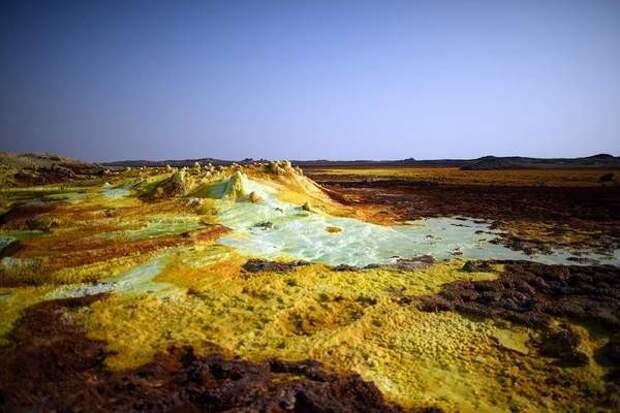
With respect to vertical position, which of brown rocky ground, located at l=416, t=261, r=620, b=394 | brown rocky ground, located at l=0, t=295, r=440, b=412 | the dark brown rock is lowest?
brown rocky ground, located at l=0, t=295, r=440, b=412

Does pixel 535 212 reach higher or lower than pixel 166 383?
higher

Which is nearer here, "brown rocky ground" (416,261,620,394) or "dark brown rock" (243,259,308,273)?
"brown rocky ground" (416,261,620,394)

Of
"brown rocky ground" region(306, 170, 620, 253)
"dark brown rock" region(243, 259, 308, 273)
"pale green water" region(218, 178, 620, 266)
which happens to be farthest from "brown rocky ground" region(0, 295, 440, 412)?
"brown rocky ground" region(306, 170, 620, 253)

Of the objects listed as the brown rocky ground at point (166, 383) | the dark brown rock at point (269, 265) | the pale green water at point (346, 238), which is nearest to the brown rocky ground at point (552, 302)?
the pale green water at point (346, 238)

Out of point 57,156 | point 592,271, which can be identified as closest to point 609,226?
point 592,271

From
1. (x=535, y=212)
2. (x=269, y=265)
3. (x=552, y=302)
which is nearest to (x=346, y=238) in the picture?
(x=269, y=265)

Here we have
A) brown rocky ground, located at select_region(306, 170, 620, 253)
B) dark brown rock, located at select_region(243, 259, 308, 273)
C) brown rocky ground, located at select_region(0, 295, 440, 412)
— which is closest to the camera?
brown rocky ground, located at select_region(0, 295, 440, 412)

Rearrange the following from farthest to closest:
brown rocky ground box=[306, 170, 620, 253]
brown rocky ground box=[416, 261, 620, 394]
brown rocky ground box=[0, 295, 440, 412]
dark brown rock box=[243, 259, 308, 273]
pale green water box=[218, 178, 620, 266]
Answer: brown rocky ground box=[306, 170, 620, 253], pale green water box=[218, 178, 620, 266], dark brown rock box=[243, 259, 308, 273], brown rocky ground box=[416, 261, 620, 394], brown rocky ground box=[0, 295, 440, 412]

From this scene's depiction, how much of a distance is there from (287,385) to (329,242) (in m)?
9.70

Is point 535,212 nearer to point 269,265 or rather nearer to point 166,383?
point 269,265

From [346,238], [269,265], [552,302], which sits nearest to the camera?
[552,302]

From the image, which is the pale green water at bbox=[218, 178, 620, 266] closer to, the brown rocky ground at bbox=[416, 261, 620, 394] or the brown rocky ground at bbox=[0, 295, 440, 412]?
the brown rocky ground at bbox=[416, 261, 620, 394]

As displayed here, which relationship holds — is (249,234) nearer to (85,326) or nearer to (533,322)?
(85,326)

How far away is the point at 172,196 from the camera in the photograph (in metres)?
22.6
